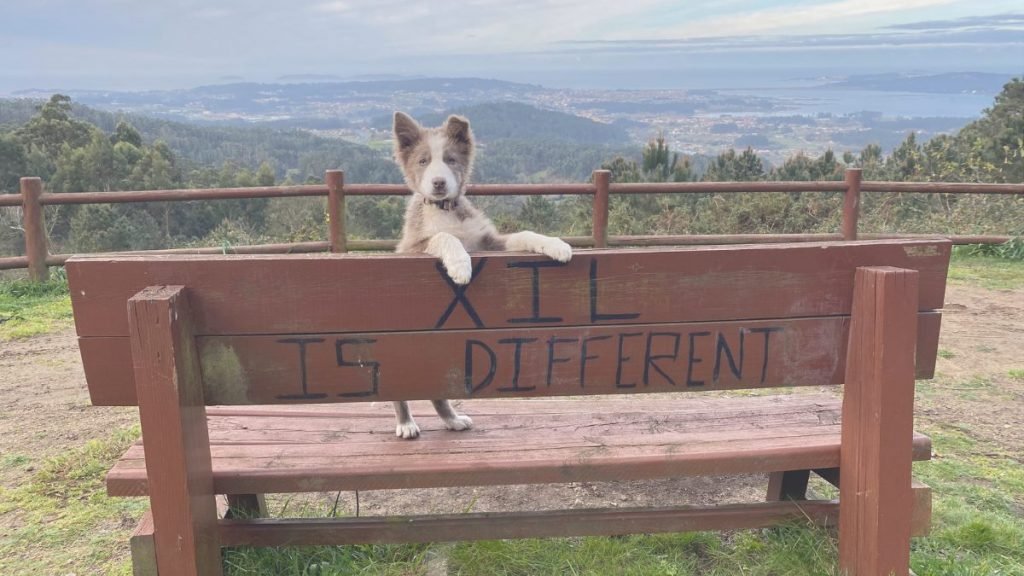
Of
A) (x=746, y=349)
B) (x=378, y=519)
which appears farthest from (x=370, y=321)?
(x=746, y=349)

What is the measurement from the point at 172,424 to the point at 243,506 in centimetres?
96

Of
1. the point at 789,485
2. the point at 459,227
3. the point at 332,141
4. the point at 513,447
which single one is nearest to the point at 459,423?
the point at 513,447

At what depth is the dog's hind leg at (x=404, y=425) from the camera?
2.32 metres

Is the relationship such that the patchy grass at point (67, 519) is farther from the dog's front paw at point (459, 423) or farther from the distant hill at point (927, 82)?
the distant hill at point (927, 82)

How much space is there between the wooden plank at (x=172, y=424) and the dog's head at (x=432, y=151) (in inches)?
59.3

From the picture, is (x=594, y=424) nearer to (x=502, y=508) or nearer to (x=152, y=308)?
(x=502, y=508)

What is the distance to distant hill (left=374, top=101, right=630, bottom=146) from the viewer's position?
3438 centimetres

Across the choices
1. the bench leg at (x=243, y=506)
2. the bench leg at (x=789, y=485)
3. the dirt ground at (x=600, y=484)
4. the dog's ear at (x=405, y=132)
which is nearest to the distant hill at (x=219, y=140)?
the dirt ground at (x=600, y=484)

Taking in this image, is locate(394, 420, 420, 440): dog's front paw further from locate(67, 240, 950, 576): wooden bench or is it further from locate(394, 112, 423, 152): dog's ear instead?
locate(394, 112, 423, 152): dog's ear

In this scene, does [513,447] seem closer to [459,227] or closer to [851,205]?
[459,227]

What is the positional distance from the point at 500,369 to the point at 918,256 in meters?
1.11

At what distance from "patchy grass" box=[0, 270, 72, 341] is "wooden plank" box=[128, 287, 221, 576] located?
4.49 m

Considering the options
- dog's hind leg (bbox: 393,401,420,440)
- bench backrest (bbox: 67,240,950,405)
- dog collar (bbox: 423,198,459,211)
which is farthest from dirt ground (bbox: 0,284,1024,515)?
bench backrest (bbox: 67,240,950,405)

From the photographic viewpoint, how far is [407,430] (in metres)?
2.33
